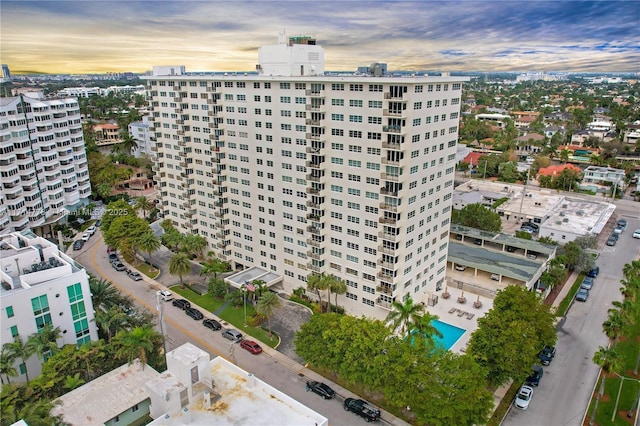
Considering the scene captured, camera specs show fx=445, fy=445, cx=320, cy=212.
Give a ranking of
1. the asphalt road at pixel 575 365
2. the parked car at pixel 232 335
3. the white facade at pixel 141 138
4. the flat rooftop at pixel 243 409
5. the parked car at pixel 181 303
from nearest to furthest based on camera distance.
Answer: the flat rooftop at pixel 243 409
the asphalt road at pixel 575 365
the parked car at pixel 232 335
the parked car at pixel 181 303
the white facade at pixel 141 138

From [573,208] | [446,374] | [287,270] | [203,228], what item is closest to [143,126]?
[203,228]

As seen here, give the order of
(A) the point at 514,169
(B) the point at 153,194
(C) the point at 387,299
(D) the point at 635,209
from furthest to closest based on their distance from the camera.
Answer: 1. (A) the point at 514,169
2. (B) the point at 153,194
3. (D) the point at 635,209
4. (C) the point at 387,299

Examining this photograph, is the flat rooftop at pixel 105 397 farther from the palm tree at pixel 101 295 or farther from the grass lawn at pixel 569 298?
the grass lawn at pixel 569 298

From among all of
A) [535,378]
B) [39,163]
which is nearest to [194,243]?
[39,163]

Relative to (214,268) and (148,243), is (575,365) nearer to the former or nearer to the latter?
(214,268)

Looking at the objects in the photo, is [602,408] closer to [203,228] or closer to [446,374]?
[446,374]

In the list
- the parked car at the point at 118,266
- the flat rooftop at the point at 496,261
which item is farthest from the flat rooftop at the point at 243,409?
the parked car at the point at 118,266

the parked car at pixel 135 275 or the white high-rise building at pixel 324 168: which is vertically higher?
the white high-rise building at pixel 324 168
